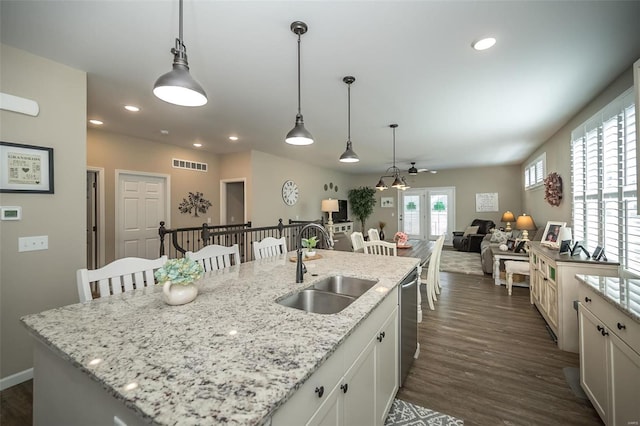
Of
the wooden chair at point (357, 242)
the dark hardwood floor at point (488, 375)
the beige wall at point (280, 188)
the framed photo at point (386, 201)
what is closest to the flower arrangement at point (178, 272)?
the dark hardwood floor at point (488, 375)

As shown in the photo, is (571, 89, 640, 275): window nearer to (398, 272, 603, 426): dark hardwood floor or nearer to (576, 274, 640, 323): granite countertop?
(576, 274, 640, 323): granite countertop

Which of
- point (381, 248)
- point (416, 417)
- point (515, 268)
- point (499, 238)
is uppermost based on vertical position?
point (381, 248)

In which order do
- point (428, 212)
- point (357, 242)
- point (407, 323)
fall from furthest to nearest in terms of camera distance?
1. point (428, 212)
2. point (357, 242)
3. point (407, 323)

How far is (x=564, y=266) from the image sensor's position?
8.55ft

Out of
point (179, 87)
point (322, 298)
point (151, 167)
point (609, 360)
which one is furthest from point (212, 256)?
point (151, 167)

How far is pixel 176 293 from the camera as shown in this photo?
1316mm

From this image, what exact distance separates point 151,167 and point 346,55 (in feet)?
14.4

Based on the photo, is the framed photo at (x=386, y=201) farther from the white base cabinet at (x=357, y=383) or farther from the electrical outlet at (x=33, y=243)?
the electrical outlet at (x=33, y=243)

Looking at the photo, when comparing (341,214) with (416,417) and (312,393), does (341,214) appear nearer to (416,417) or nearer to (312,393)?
(416,417)

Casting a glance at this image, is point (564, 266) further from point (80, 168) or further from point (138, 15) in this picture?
point (80, 168)

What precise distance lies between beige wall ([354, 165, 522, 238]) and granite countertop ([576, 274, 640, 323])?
24.0ft

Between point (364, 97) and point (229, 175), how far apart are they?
402 centimetres

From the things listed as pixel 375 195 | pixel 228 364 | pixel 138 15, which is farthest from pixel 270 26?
pixel 375 195

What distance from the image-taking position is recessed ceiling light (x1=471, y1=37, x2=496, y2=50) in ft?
6.65
